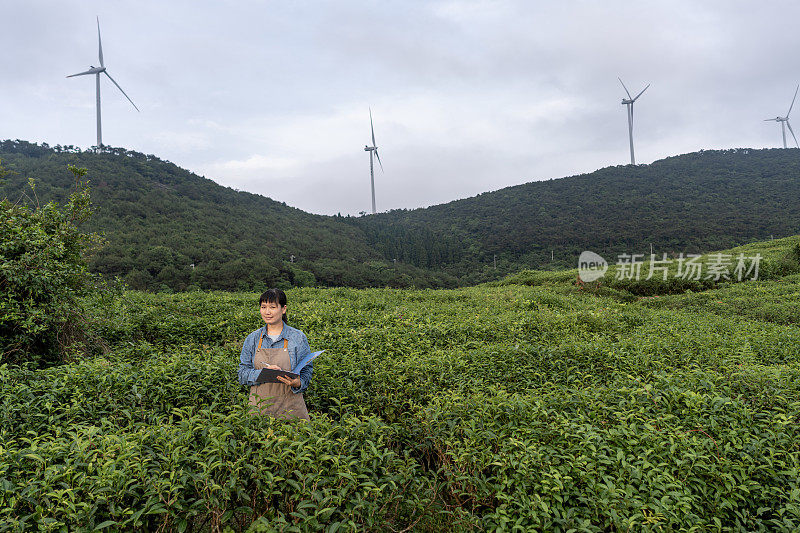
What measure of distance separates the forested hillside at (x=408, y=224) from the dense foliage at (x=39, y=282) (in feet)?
92.0

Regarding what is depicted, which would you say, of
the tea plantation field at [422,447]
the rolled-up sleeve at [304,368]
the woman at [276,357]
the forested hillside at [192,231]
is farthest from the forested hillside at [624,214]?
the woman at [276,357]

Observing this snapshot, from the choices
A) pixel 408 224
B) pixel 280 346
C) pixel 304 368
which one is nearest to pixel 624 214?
pixel 408 224

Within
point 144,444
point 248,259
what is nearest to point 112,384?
point 144,444

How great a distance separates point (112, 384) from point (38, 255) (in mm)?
3481

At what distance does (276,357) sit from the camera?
434 cm

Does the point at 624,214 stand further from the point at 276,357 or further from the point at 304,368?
the point at 276,357

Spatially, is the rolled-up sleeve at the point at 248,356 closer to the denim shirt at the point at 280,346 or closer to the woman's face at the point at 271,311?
the denim shirt at the point at 280,346

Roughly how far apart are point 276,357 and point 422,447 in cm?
183

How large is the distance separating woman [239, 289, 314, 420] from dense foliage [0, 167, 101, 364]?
427cm

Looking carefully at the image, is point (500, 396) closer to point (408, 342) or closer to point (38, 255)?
point (408, 342)

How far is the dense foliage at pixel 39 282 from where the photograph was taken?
6340 millimetres

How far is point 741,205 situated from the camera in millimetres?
69312

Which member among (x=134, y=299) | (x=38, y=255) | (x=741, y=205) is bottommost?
(x=134, y=299)

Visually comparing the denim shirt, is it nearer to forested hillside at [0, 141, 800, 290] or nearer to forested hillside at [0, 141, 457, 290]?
forested hillside at [0, 141, 457, 290]
